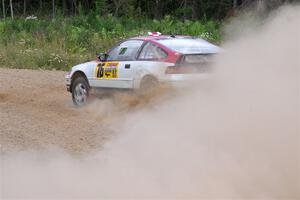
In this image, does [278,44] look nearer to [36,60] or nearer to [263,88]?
[263,88]

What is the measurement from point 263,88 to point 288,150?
84 centimetres

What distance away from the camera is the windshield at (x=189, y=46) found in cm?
998

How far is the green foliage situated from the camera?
21094 mm

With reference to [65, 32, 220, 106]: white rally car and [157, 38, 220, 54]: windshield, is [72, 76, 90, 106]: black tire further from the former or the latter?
[157, 38, 220, 54]: windshield

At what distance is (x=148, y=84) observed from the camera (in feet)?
32.7

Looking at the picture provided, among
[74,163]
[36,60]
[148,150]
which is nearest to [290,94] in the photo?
[148,150]

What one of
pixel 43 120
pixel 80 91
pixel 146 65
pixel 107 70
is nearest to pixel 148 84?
pixel 146 65

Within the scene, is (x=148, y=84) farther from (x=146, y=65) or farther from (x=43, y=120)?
(x=43, y=120)

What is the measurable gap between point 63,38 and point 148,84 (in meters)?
14.8

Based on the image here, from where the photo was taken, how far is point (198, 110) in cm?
673

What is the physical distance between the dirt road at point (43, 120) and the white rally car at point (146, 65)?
667 mm

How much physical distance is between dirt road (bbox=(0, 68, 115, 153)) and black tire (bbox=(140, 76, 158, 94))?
2.89 feet

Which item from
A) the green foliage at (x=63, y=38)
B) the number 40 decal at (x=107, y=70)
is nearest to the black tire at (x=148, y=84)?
the number 40 decal at (x=107, y=70)

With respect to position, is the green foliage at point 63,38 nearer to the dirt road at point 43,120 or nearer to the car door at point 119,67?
the dirt road at point 43,120
